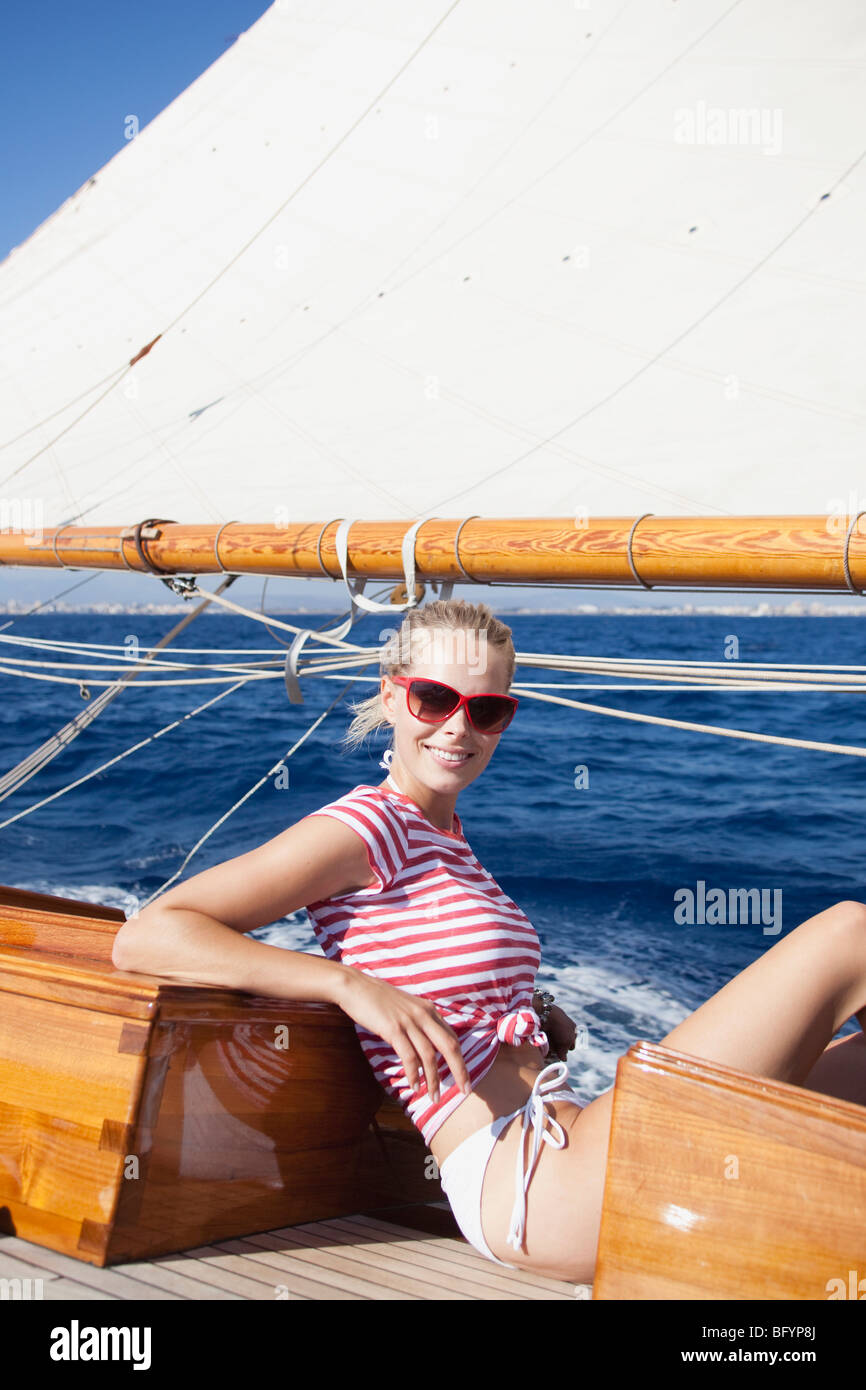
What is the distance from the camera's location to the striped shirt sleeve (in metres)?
1.72

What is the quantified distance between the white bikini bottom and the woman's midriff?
0.01 meters

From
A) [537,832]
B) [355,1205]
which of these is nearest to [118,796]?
[537,832]

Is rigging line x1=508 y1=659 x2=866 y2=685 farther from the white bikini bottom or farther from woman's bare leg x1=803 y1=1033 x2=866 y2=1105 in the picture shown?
the white bikini bottom

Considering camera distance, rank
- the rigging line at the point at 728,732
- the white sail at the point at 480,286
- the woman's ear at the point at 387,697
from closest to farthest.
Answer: the woman's ear at the point at 387,697 < the rigging line at the point at 728,732 < the white sail at the point at 480,286

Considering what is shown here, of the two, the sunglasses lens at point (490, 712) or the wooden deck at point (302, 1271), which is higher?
the sunglasses lens at point (490, 712)

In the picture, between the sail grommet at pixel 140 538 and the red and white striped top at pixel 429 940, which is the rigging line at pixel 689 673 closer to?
the red and white striped top at pixel 429 940

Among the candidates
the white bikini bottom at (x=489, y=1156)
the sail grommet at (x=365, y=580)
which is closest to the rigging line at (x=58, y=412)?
the sail grommet at (x=365, y=580)

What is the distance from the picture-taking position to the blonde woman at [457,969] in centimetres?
154

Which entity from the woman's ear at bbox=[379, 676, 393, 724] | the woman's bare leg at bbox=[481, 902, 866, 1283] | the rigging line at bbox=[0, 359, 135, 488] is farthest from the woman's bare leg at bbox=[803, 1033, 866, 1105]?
the rigging line at bbox=[0, 359, 135, 488]

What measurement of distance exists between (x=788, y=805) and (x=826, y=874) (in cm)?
250

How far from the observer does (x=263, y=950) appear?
163cm

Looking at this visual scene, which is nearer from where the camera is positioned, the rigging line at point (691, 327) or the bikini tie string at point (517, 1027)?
the bikini tie string at point (517, 1027)

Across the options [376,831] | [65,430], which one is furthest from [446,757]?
[65,430]

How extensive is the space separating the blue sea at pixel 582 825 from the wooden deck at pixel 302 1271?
1.76 metres
